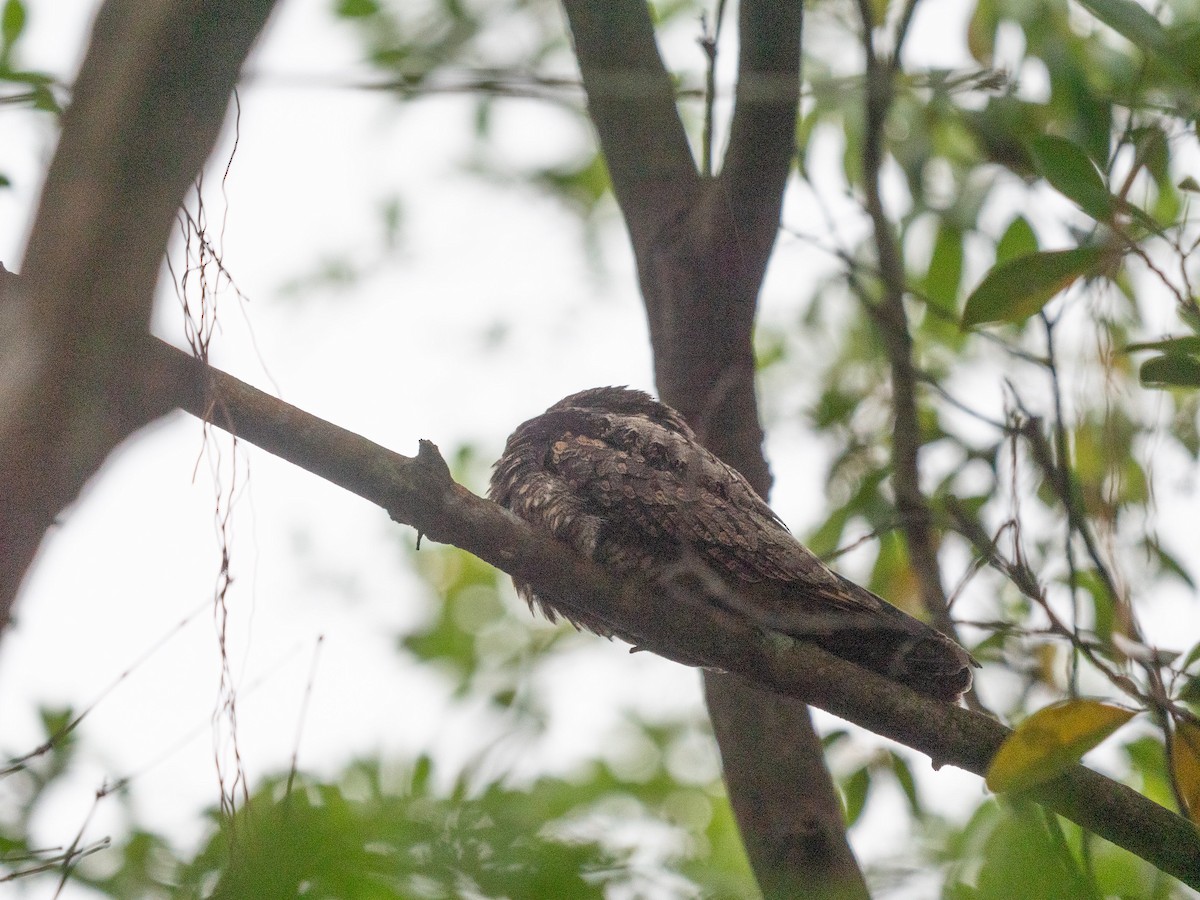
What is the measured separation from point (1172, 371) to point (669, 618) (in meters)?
1.16

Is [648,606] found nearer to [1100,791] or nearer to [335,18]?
[1100,791]

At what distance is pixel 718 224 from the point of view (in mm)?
2969

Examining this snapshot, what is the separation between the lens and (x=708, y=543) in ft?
8.10

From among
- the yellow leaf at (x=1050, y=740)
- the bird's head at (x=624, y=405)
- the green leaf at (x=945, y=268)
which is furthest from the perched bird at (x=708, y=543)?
the green leaf at (x=945, y=268)

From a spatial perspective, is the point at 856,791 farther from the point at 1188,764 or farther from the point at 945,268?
the point at 945,268

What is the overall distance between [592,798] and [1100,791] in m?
1.05

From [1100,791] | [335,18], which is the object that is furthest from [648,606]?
[335,18]

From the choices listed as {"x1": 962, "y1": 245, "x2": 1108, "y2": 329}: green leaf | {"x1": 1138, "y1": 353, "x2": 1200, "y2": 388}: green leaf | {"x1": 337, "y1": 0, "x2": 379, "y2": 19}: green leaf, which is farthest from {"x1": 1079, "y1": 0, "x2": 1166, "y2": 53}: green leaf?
{"x1": 337, "y1": 0, "x2": 379, "y2": 19}: green leaf

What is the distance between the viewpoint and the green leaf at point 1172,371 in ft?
7.35

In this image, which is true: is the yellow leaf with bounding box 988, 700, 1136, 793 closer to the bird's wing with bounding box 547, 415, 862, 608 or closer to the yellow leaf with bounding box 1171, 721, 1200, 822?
the yellow leaf with bounding box 1171, 721, 1200, 822

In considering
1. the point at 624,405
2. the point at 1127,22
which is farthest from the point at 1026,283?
the point at 624,405

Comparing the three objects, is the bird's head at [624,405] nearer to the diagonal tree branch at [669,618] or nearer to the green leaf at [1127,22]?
the diagonal tree branch at [669,618]

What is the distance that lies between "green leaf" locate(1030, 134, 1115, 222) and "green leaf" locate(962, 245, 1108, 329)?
0.28 feet

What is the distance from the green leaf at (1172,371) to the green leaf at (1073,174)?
0.32m
